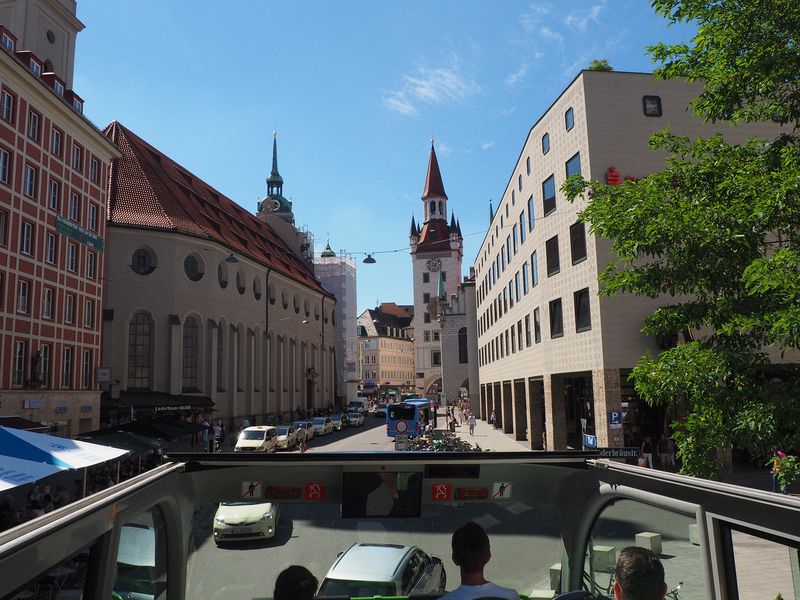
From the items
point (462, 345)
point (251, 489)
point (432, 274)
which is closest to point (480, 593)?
point (251, 489)

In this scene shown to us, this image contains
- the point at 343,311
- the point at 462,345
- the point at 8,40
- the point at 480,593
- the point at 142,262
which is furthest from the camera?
the point at 343,311

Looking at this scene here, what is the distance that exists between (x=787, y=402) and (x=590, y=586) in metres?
5.12

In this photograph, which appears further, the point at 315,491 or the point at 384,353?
the point at 384,353

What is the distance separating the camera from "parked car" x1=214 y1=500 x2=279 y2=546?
13.5ft

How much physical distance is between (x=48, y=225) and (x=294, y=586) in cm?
3369

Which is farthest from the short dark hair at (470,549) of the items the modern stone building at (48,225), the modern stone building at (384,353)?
the modern stone building at (384,353)

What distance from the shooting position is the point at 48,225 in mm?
32062

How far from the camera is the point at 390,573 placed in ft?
14.0

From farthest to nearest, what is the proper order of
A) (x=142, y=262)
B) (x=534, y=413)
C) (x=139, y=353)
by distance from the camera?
1. (x=142, y=262)
2. (x=139, y=353)
3. (x=534, y=413)

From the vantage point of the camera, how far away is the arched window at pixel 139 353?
45031 millimetres

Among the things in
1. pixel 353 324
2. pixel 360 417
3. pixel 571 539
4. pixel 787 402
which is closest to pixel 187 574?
pixel 571 539

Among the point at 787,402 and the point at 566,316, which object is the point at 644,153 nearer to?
the point at 566,316

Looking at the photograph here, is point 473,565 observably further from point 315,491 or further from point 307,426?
point 307,426

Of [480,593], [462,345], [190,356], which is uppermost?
[462,345]
